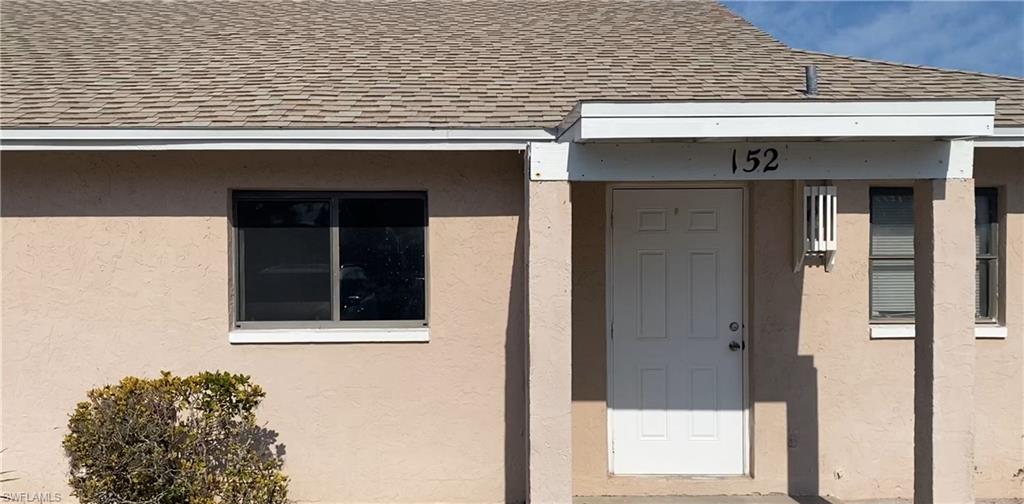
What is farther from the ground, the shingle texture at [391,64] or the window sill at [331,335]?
the shingle texture at [391,64]

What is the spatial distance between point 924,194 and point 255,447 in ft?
16.6

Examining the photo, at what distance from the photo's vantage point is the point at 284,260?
5.72m

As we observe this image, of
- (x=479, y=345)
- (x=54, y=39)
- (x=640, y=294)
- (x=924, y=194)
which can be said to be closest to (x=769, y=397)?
(x=640, y=294)

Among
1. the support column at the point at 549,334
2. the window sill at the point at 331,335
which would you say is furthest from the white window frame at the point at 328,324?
the support column at the point at 549,334

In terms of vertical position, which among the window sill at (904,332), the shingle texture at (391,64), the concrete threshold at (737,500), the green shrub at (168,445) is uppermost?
the shingle texture at (391,64)

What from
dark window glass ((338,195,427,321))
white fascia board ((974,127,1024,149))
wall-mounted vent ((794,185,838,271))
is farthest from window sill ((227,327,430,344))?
white fascia board ((974,127,1024,149))

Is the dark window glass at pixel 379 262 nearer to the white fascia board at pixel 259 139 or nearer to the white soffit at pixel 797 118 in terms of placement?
the white fascia board at pixel 259 139

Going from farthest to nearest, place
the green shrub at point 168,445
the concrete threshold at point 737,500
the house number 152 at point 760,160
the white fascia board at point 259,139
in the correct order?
the concrete threshold at point 737,500 < the white fascia board at point 259,139 < the green shrub at point 168,445 < the house number 152 at point 760,160

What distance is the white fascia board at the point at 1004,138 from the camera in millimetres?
5238

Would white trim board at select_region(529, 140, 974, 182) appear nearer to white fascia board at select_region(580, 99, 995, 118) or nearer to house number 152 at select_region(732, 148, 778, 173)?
house number 152 at select_region(732, 148, 778, 173)

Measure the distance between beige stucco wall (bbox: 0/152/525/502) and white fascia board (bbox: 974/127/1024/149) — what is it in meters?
3.35

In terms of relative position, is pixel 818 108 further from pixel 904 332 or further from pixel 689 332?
pixel 904 332

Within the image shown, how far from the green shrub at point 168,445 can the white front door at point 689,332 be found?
9.53 feet

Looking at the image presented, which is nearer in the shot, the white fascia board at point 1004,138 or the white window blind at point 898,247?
the white fascia board at point 1004,138
